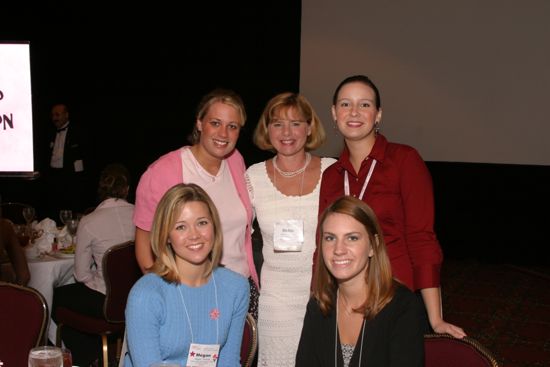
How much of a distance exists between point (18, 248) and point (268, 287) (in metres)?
1.72

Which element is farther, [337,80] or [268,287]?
[337,80]

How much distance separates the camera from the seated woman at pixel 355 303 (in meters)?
2.08

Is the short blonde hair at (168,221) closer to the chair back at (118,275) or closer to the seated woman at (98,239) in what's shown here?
the chair back at (118,275)

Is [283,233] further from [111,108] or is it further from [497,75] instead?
[111,108]

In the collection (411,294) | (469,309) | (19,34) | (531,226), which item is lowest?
(469,309)

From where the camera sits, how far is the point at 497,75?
7.09m

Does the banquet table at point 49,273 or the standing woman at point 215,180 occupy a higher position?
the standing woman at point 215,180

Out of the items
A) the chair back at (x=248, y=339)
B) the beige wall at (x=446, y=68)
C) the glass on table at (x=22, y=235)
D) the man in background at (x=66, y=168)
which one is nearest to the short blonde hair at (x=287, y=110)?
the chair back at (x=248, y=339)

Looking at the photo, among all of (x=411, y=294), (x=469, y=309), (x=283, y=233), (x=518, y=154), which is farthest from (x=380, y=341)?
(x=518, y=154)

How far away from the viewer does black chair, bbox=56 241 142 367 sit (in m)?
3.78

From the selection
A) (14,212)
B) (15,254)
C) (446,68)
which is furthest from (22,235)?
(446,68)

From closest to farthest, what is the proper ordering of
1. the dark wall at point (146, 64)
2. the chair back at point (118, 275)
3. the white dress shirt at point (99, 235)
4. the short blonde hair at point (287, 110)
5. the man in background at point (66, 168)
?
the short blonde hair at point (287, 110), the chair back at point (118, 275), the white dress shirt at point (99, 235), the dark wall at point (146, 64), the man in background at point (66, 168)

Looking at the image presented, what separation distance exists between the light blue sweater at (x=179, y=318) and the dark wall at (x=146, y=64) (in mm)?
6050

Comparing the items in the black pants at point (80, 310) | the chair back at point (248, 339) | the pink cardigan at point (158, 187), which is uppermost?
the pink cardigan at point (158, 187)
